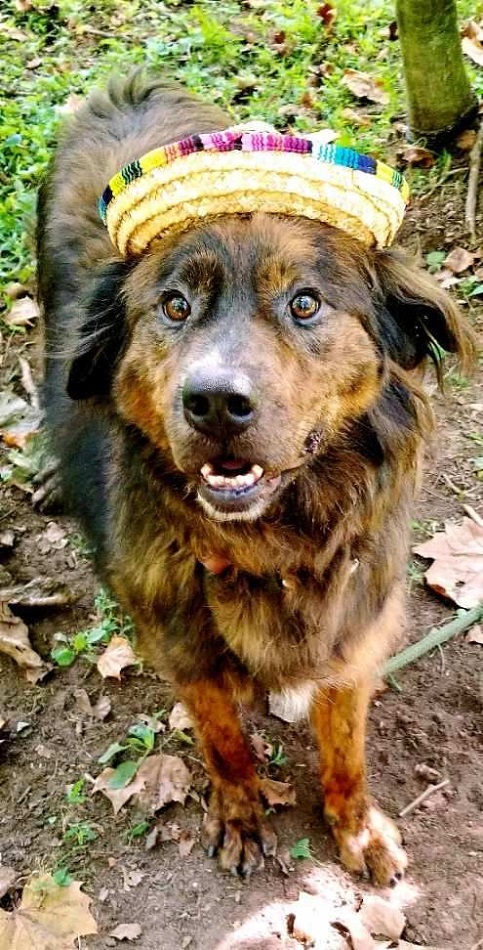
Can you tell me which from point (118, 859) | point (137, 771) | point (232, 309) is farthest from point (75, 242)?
point (118, 859)

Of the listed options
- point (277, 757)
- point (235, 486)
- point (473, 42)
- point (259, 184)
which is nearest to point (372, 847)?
point (277, 757)

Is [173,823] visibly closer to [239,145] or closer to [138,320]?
[138,320]

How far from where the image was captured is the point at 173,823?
2965mm

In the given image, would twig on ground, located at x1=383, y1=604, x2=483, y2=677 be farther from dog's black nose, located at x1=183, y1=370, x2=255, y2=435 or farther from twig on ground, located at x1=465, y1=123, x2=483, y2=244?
twig on ground, located at x1=465, y1=123, x2=483, y2=244

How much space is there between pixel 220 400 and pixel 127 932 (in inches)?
68.4

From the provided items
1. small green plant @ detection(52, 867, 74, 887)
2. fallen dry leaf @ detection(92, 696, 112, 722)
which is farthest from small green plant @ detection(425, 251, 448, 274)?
small green plant @ detection(52, 867, 74, 887)

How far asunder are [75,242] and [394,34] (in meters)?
3.15

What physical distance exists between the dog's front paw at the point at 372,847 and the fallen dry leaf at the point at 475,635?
0.73 m

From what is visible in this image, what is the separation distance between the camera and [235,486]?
200 cm

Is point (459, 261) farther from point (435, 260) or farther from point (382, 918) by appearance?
point (382, 918)

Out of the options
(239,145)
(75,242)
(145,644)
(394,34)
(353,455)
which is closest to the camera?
(239,145)

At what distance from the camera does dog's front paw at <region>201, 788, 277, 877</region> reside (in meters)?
2.79

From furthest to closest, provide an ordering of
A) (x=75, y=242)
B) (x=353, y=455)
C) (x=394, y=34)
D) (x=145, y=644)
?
(x=394, y=34), (x=75, y=242), (x=145, y=644), (x=353, y=455)

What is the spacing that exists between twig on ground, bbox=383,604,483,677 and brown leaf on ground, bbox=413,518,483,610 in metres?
0.06
